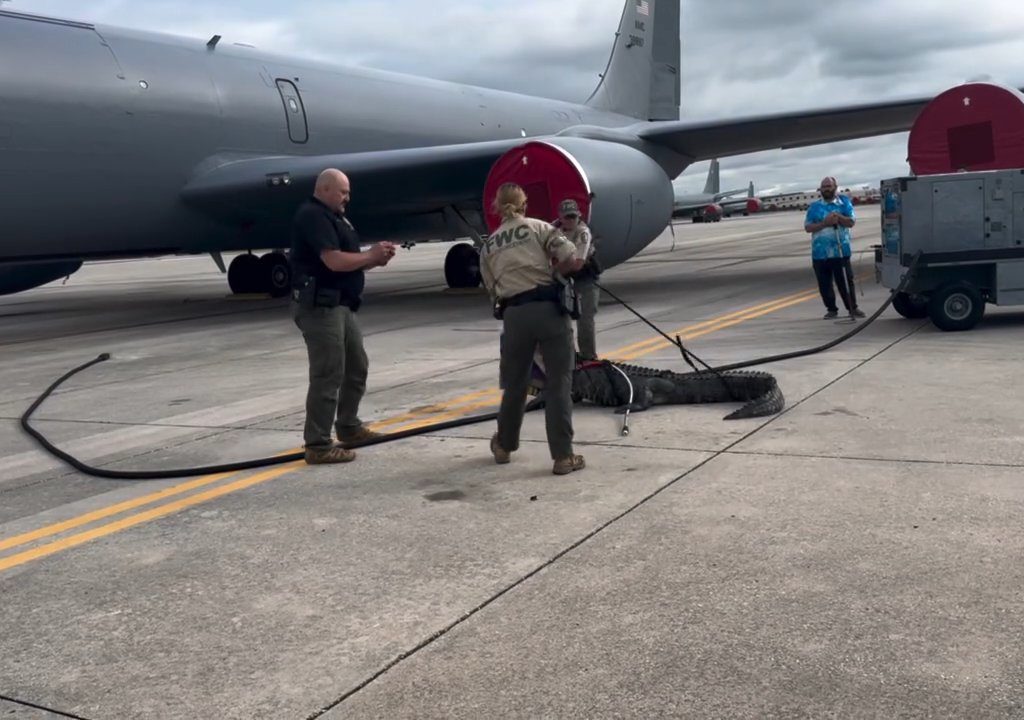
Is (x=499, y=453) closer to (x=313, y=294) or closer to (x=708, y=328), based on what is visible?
(x=313, y=294)

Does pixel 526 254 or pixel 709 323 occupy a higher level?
pixel 526 254

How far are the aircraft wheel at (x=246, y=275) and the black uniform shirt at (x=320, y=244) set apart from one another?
41.7ft

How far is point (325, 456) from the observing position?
5941 millimetres

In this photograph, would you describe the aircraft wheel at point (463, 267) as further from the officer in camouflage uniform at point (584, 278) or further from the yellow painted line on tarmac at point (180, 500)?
the yellow painted line on tarmac at point (180, 500)

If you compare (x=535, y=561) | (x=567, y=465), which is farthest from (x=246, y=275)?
(x=535, y=561)

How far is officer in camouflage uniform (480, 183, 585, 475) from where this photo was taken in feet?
17.9

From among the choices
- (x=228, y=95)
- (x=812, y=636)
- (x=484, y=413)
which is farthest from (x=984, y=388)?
(x=228, y=95)

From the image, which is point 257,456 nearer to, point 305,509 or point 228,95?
point 305,509

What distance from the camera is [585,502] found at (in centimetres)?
489

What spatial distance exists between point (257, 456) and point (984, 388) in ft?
15.5

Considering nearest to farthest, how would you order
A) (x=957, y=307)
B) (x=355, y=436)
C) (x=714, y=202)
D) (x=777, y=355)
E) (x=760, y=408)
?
(x=355, y=436) < (x=760, y=408) < (x=777, y=355) < (x=957, y=307) < (x=714, y=202)

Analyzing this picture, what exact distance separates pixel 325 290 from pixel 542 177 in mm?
6457

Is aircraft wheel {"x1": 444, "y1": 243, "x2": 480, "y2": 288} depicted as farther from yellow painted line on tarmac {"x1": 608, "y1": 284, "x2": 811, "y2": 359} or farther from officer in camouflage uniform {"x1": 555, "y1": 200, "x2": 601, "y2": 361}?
officer in camouflage uniform {"x1": 555, "y1": 200, "x2": 601, "y2": 361}

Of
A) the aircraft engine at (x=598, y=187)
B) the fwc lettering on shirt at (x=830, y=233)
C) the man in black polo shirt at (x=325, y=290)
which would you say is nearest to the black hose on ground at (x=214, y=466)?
the man in black polo shirt at (x=325, y=290)
